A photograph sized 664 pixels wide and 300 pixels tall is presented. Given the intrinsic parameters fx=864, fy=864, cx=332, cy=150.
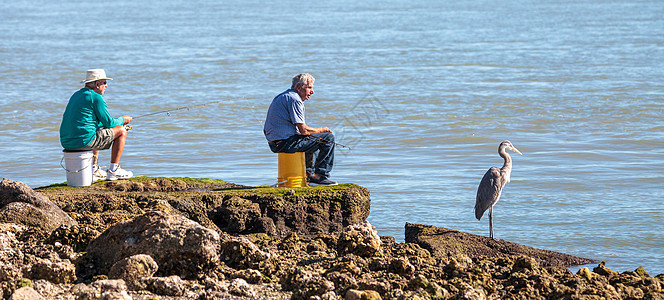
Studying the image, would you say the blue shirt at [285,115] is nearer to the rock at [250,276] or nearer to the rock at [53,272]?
the rock at [250,276]

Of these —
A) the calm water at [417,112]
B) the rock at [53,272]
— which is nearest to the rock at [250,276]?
the rock at [53,272]

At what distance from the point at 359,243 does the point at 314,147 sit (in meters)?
2.11

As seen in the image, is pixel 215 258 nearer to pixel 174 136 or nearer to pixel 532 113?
pixel 174 136

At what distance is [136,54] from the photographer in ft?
110

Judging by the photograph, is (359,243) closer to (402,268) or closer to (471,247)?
(402,268)

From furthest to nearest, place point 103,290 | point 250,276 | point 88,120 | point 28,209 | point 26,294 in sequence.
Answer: point 88,120 < point 28,209 < point 250,276 < point 103,290 < point 26,294

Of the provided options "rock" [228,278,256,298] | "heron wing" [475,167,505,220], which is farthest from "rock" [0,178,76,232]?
"heron wing" [475,167,505,220]

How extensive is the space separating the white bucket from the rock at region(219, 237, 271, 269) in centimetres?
299

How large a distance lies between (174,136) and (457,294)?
39.9 ft

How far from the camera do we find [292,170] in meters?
9.22

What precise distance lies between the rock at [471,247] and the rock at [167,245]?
252cm

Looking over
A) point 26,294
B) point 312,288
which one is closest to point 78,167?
point 26,294

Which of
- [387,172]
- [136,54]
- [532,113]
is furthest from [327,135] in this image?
[136,54]

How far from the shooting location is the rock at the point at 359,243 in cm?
726
